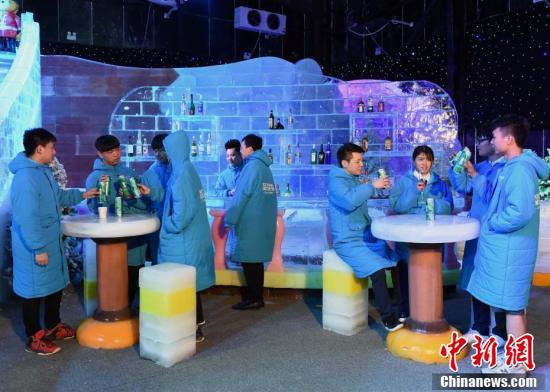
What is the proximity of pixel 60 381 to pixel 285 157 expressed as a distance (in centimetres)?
472

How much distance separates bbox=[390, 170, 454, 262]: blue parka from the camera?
4.06 m

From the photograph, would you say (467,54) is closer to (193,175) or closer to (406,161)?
(406,161)

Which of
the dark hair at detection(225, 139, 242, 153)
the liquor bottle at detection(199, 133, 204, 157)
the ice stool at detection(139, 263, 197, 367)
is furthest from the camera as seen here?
the liquor bottle at detection(199, 133, 204, 157)

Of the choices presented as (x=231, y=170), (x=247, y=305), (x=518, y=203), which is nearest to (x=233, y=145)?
(x=231, y=170)

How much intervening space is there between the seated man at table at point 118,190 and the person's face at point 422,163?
1778 millimetres

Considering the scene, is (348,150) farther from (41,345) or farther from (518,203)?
(41,345)

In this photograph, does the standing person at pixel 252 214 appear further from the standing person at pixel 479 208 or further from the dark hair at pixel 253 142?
the standing person at pixel 479 208

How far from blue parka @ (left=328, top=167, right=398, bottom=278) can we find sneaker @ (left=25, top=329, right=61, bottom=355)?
1904 millimetres

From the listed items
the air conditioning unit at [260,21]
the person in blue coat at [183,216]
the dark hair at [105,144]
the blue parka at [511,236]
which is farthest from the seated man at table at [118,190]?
the air conditioning unit at [260,21]

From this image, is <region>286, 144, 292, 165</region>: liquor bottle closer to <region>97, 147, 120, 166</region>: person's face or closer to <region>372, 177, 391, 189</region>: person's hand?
<region>97, 147, 120, 166</region>: person's face

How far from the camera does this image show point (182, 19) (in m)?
11.3

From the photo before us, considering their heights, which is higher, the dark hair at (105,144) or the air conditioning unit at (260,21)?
the air conditioning unit at (260,21)

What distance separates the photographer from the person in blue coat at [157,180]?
417cm

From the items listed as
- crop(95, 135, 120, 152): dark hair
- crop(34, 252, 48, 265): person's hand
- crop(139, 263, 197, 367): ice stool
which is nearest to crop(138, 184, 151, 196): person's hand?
crop(95, 135, 120, 152): dark hair
